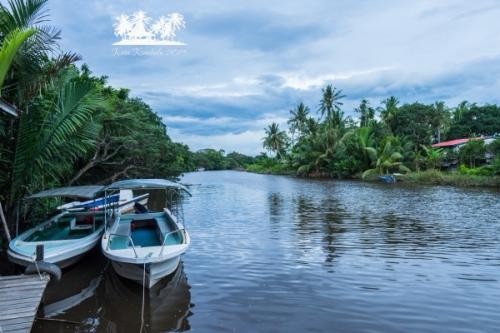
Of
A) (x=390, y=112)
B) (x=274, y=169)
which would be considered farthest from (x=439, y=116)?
(x=274, y=169)

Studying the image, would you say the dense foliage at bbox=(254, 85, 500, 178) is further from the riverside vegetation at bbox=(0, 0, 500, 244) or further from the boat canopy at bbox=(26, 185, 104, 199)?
the boat canopy at bbox=(26, 185, 104, 199)

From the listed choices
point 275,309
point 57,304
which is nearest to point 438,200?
point 275,309

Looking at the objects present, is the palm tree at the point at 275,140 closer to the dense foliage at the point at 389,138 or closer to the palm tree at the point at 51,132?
the dense foliage at the point at 389,138

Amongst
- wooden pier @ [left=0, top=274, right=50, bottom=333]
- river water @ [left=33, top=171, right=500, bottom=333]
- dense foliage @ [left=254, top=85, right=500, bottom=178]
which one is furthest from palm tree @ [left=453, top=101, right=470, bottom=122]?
wooden pier @ [left=0, top=274, right=50, bottom=333]

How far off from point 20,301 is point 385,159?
143 feet

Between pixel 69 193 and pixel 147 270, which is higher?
pixel 69 193

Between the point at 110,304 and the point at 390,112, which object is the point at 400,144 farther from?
the point at 110,304

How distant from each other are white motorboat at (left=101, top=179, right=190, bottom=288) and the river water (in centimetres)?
A: 51

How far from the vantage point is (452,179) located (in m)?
35.6

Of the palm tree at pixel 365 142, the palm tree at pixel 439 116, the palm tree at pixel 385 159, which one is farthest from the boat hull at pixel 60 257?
the palm tree at pixel 439 116

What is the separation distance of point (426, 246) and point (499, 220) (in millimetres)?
6615

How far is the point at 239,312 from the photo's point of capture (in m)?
6.91

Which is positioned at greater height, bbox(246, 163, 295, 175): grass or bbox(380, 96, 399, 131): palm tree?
bbox(380, 96, 399, 131): palm tree

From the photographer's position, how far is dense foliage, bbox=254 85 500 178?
44312 mm
